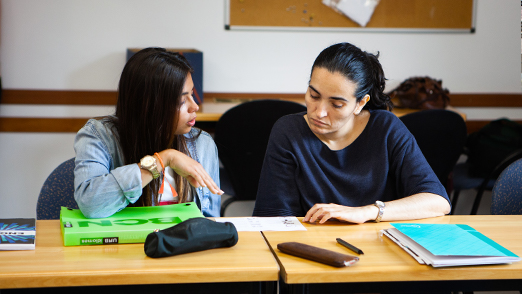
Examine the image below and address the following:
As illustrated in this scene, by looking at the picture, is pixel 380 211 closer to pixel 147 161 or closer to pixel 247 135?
pixel 147 161

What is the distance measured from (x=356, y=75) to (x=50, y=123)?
2197 mm

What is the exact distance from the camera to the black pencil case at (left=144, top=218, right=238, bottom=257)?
1058 mm

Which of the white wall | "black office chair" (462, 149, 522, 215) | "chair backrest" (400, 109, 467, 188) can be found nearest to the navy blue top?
"chair backrest" (400, 109, 467, 188)

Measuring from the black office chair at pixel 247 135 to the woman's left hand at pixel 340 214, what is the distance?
3.50 feet

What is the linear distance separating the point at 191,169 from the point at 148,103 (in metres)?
0.26

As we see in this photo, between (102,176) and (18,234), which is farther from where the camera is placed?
(102,176)

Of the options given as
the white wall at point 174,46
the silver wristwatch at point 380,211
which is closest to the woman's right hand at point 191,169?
the silver wristwatch at point 380,211

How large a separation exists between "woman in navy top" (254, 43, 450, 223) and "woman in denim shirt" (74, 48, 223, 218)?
9.9 inches

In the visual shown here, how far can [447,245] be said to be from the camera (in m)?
1.10

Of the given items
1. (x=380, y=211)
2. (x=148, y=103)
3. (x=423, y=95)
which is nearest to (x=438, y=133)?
(x=423, y=95)

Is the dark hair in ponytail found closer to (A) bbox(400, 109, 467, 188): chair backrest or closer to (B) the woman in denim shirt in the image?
(B) the woman in denim shirt

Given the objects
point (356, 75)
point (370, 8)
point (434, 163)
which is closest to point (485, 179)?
point (434, 163)

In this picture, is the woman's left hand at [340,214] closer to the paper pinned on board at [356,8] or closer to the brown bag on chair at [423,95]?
the brown bag on chair at [423,95]

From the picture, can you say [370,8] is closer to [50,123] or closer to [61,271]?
[50,123]
